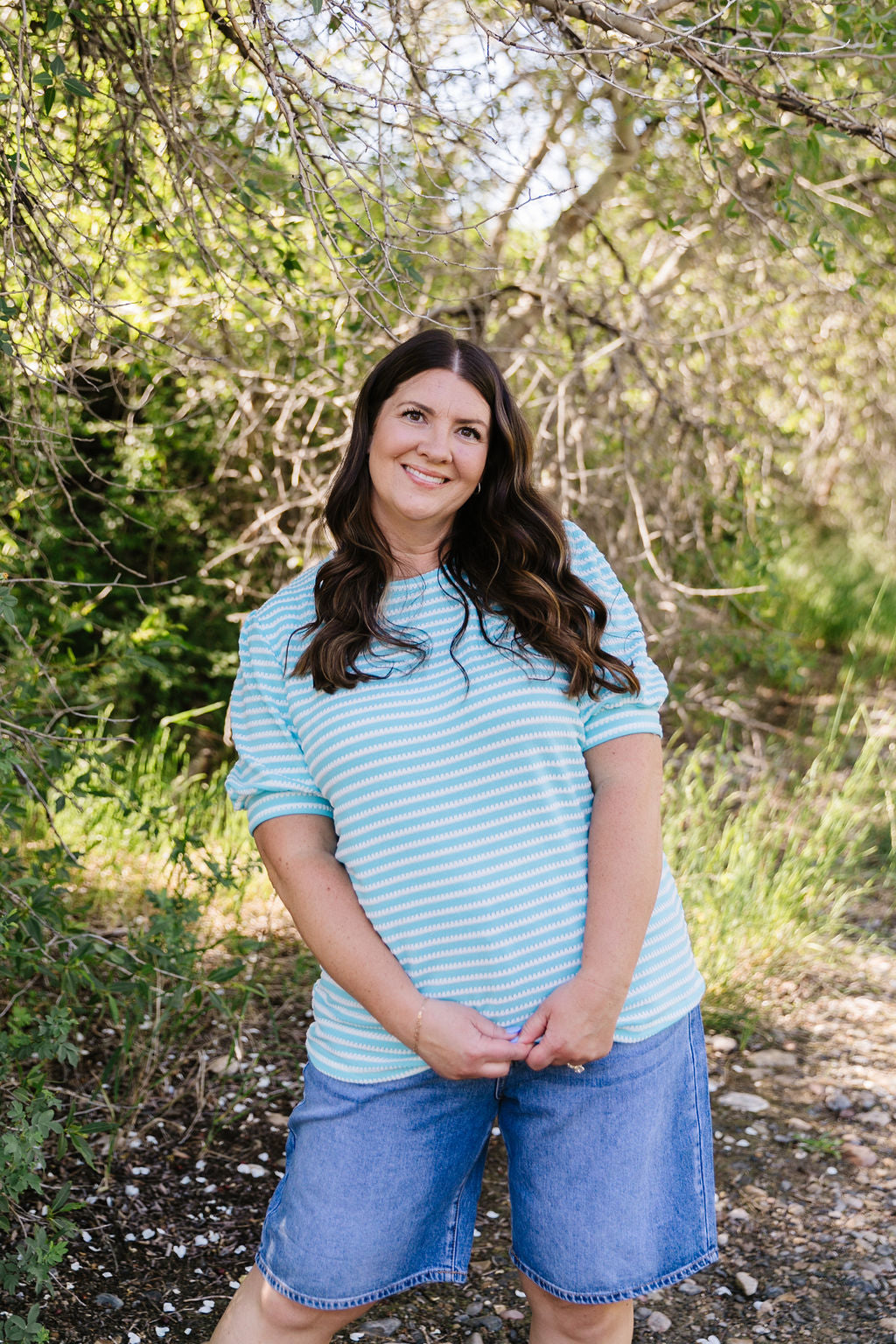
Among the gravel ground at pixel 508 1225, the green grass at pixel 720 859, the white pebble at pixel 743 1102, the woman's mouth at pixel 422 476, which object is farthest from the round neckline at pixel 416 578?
the white pebble at pixel 743 1102

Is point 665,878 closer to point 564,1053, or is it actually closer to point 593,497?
point 564,1053

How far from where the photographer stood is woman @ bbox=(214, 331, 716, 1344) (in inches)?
64.1

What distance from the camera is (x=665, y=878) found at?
1842 millimetres

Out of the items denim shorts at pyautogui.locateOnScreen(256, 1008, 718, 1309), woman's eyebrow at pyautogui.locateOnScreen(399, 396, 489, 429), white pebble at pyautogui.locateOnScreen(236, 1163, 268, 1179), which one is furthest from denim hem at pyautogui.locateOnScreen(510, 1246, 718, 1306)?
woman's eyebrow at pyautogui.locateOnScreen(399, 396, 489, 429)

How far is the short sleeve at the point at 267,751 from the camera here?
1.72m

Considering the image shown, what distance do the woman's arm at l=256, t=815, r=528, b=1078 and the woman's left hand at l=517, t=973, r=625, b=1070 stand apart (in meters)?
0.03

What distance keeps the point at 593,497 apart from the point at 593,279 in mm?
1238

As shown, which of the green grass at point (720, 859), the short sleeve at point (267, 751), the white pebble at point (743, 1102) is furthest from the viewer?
the green grass at point (720, 859)

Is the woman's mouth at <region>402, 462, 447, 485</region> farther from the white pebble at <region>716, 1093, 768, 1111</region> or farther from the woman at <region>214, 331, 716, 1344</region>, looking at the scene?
the white pebble at <region>716, 1093, 768, 1111</region>

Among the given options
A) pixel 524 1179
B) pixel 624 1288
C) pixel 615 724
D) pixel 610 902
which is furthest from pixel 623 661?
pixel 624 1288

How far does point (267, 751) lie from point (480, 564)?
17.8 inches

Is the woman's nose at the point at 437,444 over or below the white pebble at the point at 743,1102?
over

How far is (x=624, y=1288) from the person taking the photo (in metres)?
1.63

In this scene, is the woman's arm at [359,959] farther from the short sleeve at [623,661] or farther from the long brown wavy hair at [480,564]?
the short sleeve at [623,661]
